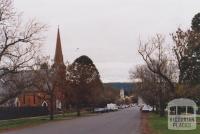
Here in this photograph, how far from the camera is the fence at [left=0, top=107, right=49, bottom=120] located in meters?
74.6

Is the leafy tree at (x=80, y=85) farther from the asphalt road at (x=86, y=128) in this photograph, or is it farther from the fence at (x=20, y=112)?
the asphalt road at (x=86, y=128)

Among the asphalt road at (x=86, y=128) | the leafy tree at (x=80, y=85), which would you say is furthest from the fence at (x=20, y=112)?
the asphalt road at (x=86, y=128)

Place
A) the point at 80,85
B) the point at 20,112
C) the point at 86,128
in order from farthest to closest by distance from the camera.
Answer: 1. the point at 80,85
2. the point at 20,112
3. the point at 86,128

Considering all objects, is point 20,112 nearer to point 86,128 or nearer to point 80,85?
point 80,85

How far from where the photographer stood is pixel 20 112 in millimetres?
82250

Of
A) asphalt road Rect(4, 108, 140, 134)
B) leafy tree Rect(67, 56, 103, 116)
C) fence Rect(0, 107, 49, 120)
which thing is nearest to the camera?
asphalt road Rect(4, 108, 140, 134)

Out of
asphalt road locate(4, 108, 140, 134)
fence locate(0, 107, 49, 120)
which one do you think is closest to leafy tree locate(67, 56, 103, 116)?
fence locate(0, 107, 49, 120)

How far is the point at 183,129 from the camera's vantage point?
35562 mm

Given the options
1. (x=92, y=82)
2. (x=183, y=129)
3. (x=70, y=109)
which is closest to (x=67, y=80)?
(x=92, y=82)

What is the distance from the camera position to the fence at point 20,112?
2937 inches

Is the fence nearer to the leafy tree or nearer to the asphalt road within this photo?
the leafy tree

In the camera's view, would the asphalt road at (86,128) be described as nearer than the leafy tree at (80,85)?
Yes

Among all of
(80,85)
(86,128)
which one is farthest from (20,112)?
(86,128)

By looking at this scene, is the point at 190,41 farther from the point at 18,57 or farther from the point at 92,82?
the point at 92,82
